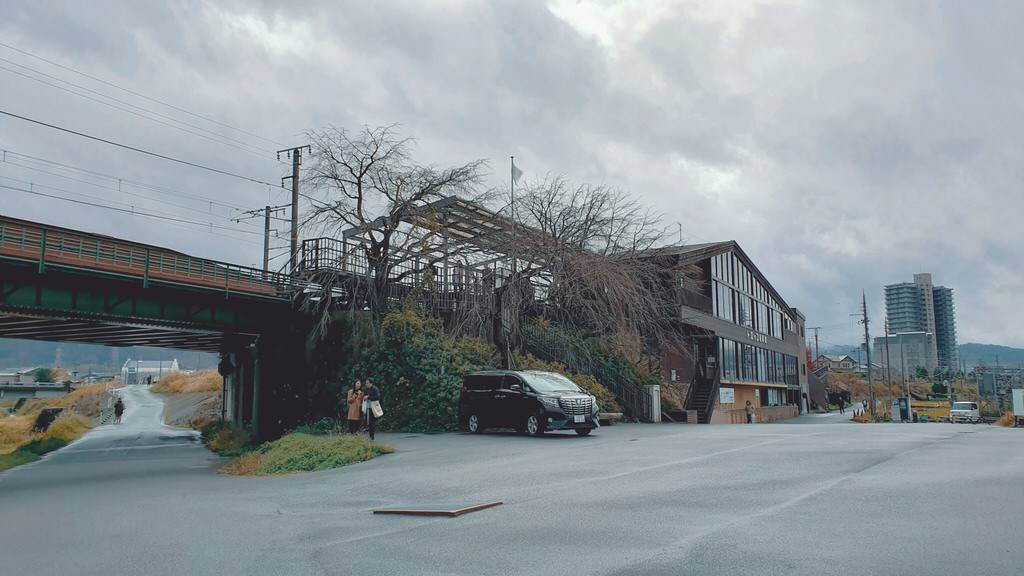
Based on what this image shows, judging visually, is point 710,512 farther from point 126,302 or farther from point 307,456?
point 126,302

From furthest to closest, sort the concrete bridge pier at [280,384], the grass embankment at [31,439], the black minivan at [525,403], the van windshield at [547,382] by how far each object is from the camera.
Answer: the concrete bridge pier at [280,384] < the grass embankment at [31,439] < the van windshield at [547,382] < the black minivan at [525,403]

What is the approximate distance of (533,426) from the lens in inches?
839

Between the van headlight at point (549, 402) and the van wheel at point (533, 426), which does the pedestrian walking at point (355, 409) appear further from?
the van headlight at point (549, 402)

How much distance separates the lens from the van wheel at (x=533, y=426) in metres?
21.1

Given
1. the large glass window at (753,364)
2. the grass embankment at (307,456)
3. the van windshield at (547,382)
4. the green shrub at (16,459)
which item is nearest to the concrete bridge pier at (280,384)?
the green shrub at (16,459)

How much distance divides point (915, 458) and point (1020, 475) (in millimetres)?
2467

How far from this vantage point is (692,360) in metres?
41.8

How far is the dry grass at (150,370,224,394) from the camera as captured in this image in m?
83.9

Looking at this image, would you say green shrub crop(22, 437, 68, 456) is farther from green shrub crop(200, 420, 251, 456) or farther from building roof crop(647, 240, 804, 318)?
building roof crop(647, 240, 804, 318)

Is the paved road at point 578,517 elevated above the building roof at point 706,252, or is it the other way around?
the building roof at point 706,252

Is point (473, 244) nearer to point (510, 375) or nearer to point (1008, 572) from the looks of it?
point (510, 375)

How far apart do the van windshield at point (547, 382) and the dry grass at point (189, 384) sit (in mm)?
62750

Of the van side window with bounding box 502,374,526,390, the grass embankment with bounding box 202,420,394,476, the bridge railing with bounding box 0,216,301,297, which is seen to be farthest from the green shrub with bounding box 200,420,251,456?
the van side window with bounding box 502,374,526,390

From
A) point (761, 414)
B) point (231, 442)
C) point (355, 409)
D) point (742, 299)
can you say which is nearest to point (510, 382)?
point (355, 409)
